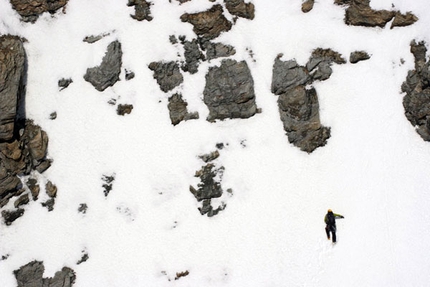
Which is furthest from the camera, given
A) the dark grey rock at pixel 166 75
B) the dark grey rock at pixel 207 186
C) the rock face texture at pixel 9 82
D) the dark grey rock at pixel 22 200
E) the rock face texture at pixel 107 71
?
the dark grey rock at pixel 166 75

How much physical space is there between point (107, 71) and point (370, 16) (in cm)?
1138

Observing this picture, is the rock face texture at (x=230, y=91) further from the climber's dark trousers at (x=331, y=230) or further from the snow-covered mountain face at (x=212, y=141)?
the climber's dark trousers at (x=331, y=230)

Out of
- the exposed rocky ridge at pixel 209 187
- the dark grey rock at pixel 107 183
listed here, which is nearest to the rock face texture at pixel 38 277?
the dark grey rock at pixel 107 183

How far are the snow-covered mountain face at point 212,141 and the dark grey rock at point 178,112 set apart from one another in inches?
2.4

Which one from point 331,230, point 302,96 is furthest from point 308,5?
point 331,230

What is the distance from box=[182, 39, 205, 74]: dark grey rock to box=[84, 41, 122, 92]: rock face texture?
2.86 m

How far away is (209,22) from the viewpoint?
1794 cm

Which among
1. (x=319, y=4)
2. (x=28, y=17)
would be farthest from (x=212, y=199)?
(x=28, y=17)

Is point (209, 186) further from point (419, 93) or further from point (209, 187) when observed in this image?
point (419, 93)

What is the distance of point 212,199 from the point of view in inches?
696

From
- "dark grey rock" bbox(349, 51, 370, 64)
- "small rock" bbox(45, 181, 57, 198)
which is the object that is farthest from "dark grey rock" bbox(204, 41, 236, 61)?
"small rock" bbox(45, 181, 57, 198)

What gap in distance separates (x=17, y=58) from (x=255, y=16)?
32.7 ft

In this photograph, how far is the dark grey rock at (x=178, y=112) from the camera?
58.5ft

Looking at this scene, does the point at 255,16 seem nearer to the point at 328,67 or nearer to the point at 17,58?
the point at 328,67
